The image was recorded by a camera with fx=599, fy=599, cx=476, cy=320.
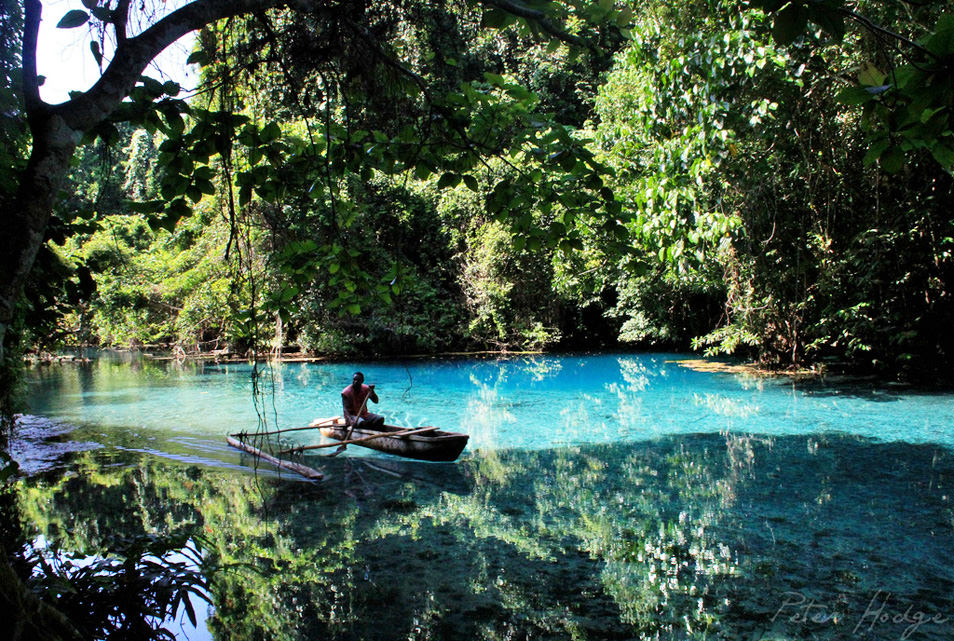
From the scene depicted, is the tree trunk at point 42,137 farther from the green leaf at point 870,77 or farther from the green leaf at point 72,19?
the green leaf at point 870,77

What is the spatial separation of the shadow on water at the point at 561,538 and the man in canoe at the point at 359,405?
0.60 metres

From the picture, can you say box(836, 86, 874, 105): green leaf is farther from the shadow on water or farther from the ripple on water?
the ripple on water

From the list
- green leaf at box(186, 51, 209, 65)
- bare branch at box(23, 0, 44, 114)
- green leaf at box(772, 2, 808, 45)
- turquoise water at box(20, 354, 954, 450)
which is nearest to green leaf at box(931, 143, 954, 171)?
green leaf at box(772, 2, 808, 45)

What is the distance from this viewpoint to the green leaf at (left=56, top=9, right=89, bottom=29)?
77.2 inches

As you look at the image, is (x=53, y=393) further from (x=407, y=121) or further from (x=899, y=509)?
(x=899, y=509)

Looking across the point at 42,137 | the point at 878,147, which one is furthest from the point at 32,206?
the point at 878,147

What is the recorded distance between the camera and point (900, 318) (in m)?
11.7

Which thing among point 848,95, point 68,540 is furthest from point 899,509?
point 68,540

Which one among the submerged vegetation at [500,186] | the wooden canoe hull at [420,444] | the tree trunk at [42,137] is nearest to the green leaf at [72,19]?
the submerged vegetation at [500,186]

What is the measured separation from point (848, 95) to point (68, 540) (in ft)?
18.9

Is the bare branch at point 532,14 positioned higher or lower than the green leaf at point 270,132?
higher

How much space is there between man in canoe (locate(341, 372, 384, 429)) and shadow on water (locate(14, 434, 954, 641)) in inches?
23.5

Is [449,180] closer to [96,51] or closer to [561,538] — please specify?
[96,51]

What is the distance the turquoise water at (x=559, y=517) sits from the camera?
3576mm
